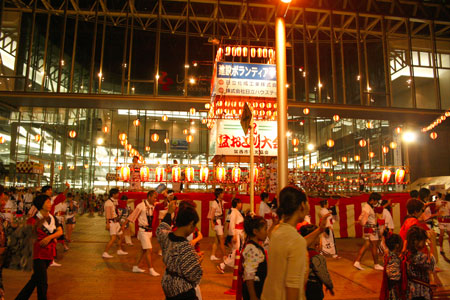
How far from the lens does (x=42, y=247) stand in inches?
171

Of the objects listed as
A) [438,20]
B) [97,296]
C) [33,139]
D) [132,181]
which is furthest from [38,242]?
[438,20]

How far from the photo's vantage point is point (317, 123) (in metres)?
26.1

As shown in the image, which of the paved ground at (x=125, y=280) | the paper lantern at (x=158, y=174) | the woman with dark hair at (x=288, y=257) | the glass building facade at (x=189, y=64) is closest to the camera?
the woman with dark hair at (x=288, y=257)

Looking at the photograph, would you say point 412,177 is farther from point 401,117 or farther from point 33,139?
point 33,139

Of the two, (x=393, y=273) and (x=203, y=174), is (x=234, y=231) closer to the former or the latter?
(x=393, y=273)

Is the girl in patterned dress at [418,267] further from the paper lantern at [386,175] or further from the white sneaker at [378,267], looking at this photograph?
the paper lantern at [386,175]

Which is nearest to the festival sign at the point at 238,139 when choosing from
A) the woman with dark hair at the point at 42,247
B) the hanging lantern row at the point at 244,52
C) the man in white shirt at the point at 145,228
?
the hanging lantern row at the point at 244,52

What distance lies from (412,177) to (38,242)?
22.0 metres

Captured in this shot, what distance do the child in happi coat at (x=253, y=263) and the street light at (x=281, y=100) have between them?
1.80m

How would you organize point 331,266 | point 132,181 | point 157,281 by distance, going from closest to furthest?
point 157,281 < point 331,266 < point 132,181

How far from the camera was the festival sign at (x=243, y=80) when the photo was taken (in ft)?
37.2

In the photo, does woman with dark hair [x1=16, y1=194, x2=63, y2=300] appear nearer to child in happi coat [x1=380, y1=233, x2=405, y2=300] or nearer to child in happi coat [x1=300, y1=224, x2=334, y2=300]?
child in happi coat [x1=300, y1=224, x2=334, y2=300]

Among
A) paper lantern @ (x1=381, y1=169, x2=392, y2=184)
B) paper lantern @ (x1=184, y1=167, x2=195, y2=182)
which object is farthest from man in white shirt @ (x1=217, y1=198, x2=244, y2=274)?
paper lantern @ (x1=381, y1=169, x2=392, y2=184)

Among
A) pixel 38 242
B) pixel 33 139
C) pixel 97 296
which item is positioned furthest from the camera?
pixel 33 139
